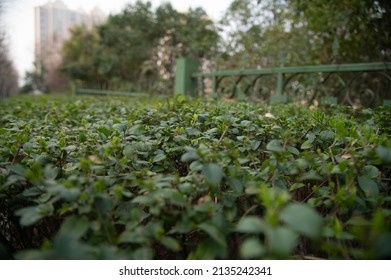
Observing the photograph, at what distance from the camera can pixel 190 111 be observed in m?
1.99

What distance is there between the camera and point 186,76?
520 centimetres

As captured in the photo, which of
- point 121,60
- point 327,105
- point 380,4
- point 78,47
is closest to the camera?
point 327,105

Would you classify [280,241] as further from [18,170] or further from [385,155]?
[18,170]

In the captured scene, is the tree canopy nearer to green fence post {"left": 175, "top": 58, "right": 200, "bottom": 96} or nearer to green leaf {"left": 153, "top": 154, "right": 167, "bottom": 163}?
green fence post {"left": 175, "top": 58, "right": 200, "bottom": 96}

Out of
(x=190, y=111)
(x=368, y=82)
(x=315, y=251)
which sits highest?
(x=368, y=82)

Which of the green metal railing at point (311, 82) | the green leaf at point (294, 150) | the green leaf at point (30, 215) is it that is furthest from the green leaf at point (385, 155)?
the green metal railing at point (311, 82)

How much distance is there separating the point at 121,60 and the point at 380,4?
15.8 m

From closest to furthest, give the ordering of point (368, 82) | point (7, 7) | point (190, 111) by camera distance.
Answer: point (190, 111), point (7, 7), point (368, 82)

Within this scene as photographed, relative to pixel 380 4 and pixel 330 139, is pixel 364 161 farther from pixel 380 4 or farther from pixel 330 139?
pixel 380 4

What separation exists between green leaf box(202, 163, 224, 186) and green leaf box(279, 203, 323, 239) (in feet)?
0.83

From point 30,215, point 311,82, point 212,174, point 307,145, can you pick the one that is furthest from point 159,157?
point 311,82

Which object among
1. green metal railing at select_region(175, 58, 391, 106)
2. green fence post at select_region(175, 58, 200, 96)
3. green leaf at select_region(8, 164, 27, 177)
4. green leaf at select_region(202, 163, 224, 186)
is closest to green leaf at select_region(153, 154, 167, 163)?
green leaf at select_region(202, 163, 224, 186)

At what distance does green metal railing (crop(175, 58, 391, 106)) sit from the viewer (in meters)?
3.30
